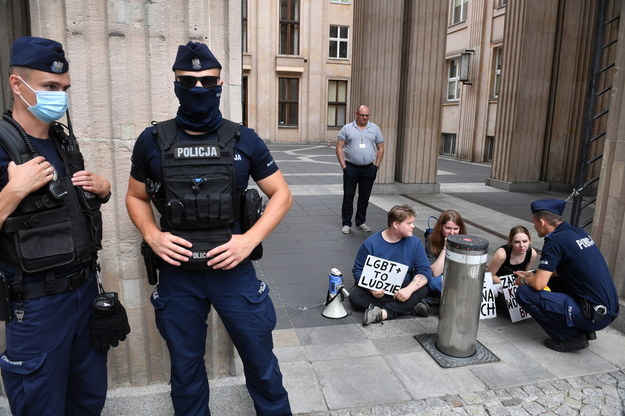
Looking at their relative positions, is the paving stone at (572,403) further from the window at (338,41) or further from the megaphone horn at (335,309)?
the window at (338,41)

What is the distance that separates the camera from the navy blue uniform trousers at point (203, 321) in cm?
251

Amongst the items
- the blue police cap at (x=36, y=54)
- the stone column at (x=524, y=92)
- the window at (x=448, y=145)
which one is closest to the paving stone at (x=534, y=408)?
the blue police cap at (x=36, y=54)

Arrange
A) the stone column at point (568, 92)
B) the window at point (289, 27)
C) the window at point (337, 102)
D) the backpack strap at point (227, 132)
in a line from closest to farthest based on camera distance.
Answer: the backpack strap at point (227, 132) → the stone column at point (568, 92) → the window at point (289, 27) → the window at point (337, 102)

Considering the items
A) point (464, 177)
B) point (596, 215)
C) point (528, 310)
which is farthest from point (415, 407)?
point (464, 177)

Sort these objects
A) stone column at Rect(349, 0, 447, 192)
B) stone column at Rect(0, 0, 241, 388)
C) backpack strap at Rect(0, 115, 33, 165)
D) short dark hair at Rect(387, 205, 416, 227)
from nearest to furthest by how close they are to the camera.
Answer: backpack strap at Rect(0, 115, 33, 165), stone column at Rect(0, 0, 241, 388), short dark hair at Rect(387, 205, 416, 227), stone column at Rect(349, 0, 447, 192)

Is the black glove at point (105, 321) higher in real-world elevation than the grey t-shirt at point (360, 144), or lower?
lower

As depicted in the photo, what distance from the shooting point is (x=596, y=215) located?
4746mm

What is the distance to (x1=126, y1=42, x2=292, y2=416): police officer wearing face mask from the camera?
7.64 feet

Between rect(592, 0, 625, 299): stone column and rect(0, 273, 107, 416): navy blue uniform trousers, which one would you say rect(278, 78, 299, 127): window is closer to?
rect(592, 0, 625, 299): stone column

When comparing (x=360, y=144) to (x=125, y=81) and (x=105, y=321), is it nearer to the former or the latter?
(x=125, y=81)

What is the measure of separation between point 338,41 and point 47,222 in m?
29.2

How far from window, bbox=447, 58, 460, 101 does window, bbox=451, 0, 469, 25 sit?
5.91 feet

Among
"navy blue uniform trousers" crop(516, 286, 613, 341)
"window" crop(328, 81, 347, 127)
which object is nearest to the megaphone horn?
"navy blue uniform trousers" crop(516, 286, 613, 341)

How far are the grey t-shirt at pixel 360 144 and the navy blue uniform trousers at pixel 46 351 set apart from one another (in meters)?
5.65
